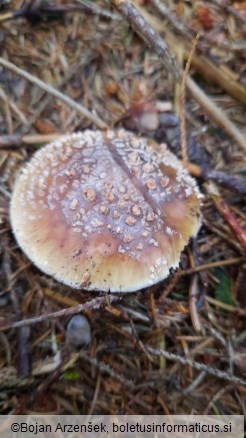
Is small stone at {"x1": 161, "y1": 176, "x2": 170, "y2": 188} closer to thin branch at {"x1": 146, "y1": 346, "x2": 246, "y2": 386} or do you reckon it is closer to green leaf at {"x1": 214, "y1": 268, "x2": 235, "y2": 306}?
green leaf at {"x1": 214, "y1": 268, "x2": 235, "y2": 306}

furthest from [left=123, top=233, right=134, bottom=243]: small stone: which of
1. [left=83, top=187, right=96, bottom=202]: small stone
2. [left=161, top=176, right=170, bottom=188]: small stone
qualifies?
[left=161, top=176, right=170, bottom=188]: small stone

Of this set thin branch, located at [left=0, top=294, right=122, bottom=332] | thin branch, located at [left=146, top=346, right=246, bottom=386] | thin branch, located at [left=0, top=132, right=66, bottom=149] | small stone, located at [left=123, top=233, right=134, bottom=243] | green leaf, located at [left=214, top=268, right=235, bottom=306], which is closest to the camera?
thin branch, located at [left=0, top=294, right=122, bottom=332]

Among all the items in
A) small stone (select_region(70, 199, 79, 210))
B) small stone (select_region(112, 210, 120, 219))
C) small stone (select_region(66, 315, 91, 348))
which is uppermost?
small stone (select_region(70, 199, 79, 210))

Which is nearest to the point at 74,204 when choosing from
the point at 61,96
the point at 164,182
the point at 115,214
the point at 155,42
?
the point at 115,214

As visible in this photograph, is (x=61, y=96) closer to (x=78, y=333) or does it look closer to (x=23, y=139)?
(x=23, y=139)

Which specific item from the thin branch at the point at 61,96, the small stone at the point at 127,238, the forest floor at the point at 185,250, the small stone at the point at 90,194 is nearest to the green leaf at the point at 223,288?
the forest floor at the point at 185,250
